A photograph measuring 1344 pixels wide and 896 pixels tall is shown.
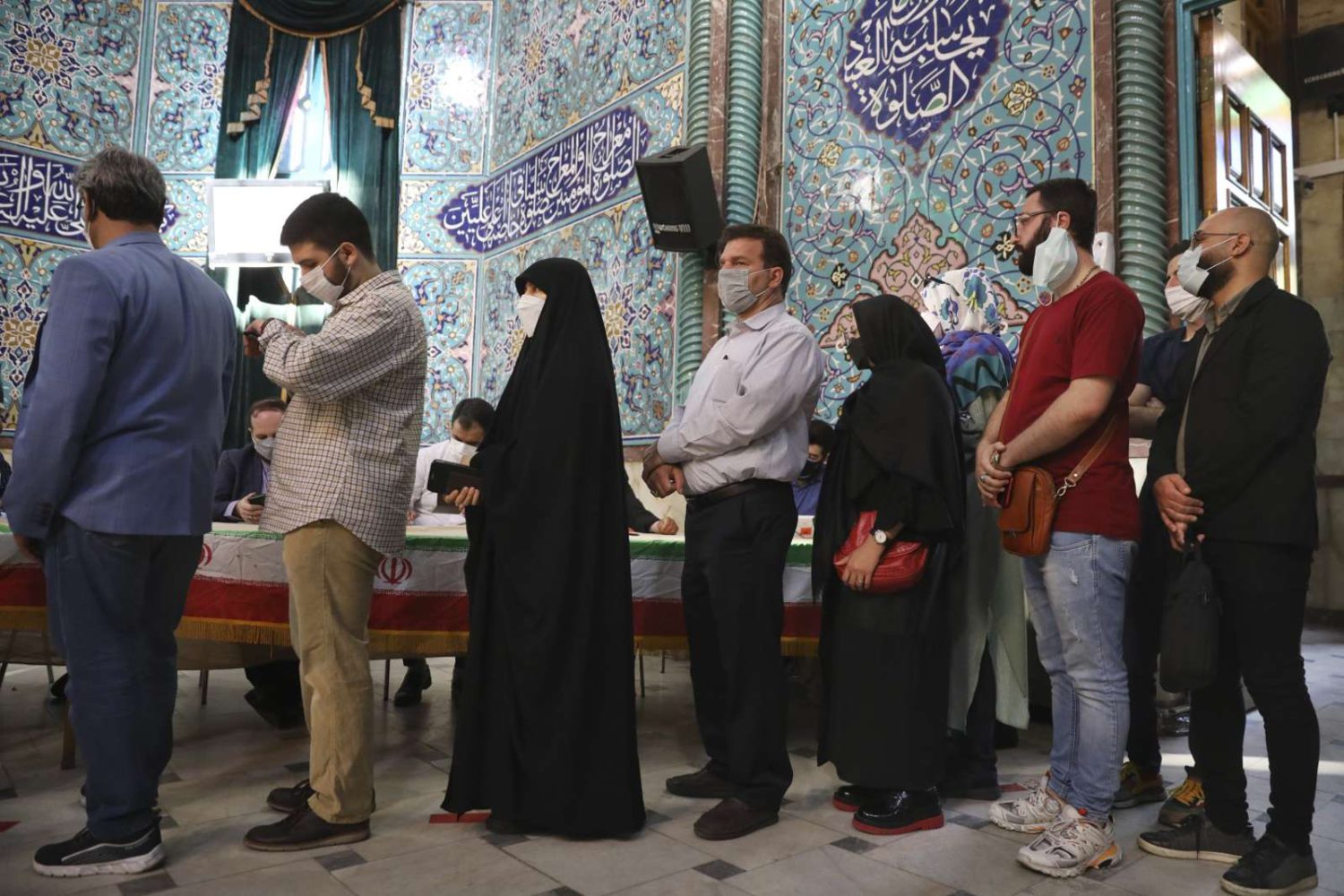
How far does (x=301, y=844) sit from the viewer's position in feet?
7.34

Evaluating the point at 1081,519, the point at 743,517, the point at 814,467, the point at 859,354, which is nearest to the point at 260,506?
the point at 743,517

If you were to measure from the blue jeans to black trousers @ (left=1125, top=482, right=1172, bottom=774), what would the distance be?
281 millimetres

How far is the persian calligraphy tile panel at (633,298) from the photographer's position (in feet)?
19.0

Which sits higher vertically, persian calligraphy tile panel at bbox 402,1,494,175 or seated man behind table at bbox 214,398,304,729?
persian calligraphy tile panel at bbox 402,1,494,175

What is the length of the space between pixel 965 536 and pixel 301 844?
1.86 m

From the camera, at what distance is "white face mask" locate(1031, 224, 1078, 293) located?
7.76ft

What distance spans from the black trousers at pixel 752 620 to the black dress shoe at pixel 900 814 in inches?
8.6

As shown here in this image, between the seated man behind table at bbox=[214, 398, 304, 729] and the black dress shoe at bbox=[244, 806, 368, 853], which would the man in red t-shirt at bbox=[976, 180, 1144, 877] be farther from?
the seated man behind table at bbox=[214, 398, 304, 729]

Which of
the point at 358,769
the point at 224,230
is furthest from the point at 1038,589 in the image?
the point at 224,230

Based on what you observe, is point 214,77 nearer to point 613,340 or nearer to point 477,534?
point 613,340

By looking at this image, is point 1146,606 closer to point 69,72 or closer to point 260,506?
point 260,506

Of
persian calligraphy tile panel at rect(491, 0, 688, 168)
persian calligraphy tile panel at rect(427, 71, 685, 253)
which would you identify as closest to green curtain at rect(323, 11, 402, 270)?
Result: persian calligraphy tile panel at rect(427, 71, 685, 253)

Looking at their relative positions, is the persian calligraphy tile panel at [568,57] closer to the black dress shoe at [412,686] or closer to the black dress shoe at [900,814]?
the black dress shoe at [412,686]

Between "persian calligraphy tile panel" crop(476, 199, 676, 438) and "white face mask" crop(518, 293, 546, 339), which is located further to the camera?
"persian calligraphy tile panel" crop(476, 199, 676, 438)
